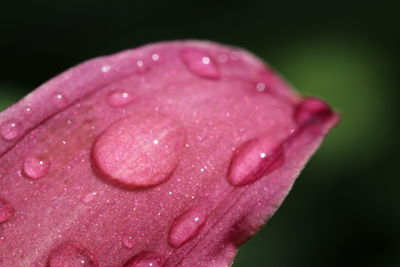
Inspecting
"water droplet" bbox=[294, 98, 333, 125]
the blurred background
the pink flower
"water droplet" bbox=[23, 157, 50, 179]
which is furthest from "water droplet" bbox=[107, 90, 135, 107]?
the blurred background

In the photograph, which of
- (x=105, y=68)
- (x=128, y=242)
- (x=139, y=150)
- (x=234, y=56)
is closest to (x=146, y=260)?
(x=128, y=242)

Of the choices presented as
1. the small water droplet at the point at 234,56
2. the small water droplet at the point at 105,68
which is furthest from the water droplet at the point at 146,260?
the small water droplet at the point at 234,56

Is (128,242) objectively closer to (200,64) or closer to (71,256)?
(71,256)

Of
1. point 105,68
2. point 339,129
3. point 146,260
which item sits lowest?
point 339,129

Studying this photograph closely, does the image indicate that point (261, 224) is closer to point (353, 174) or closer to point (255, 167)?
point (255, 167)

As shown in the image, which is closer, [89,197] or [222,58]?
[89,197]

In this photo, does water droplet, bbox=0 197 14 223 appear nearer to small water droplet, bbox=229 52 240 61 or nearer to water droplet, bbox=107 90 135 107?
water droplet, bbox=107 90 135 107
